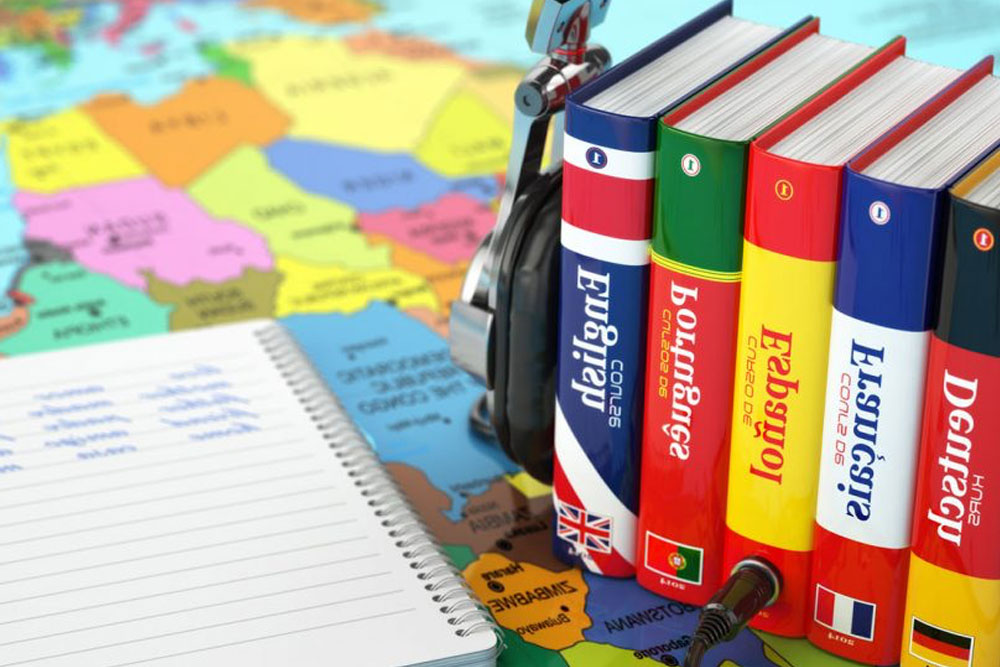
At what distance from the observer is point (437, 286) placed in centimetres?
128

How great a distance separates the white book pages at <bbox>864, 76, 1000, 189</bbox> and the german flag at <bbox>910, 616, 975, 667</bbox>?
0.78 ft

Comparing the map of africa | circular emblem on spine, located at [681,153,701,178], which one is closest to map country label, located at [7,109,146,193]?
the map of africa

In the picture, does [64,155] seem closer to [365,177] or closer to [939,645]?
[365,177]

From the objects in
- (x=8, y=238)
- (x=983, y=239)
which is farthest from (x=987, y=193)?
(x=8, y=238)

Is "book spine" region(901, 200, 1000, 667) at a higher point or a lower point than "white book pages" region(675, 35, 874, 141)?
lower

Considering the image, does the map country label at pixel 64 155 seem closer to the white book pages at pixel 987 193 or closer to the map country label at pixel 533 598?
the map country label at pixel 533 598

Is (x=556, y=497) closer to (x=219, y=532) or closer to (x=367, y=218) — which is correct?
(x=219, y=532)

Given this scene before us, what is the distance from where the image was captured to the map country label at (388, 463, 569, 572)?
959 mm

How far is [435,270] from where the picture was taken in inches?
51.3

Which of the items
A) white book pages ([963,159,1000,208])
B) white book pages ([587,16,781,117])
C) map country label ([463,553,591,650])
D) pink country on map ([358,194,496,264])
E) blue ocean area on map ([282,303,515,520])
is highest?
white book pages ([587,16,781,117])

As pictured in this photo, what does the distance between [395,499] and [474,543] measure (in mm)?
61

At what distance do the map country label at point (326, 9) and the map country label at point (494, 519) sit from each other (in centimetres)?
→ 91

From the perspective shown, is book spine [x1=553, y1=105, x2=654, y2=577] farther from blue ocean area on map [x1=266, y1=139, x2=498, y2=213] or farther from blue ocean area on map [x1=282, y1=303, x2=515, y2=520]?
blue ocean area on map [x1=266, y1=139, x2=498, y2=213]

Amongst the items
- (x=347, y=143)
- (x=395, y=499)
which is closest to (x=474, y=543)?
(x=395, y=499)
